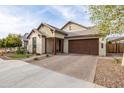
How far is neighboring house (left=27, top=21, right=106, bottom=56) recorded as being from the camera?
718 inches

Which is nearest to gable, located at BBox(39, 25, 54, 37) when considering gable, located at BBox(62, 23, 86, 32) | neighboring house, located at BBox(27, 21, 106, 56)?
neighboring house, located at BBox(27, 21, 106, 56)

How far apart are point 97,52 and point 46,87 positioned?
46.7 feet

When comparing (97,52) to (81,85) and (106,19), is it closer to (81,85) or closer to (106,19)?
(106,19)

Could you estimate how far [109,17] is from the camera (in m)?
9.19

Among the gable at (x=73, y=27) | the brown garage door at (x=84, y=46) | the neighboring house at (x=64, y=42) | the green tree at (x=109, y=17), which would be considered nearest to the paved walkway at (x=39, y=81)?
the green tree at (x=109, y=17)

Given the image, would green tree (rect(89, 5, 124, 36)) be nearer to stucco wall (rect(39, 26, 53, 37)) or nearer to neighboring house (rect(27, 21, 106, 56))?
neighboring house (rect(27, 21, 106, 56))

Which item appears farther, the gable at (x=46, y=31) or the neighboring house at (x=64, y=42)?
the gable at (x=46, y=31)

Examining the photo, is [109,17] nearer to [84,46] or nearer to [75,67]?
[75,67]

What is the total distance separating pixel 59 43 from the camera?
22891 mm

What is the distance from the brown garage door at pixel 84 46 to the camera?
1836cm

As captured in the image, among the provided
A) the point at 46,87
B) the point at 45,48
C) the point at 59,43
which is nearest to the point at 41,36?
the point at 45,48

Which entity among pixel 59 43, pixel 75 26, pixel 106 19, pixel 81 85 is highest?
pixel 75 26

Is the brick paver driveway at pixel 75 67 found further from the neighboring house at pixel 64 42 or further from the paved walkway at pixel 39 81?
the neighboring house at pixel 64 42

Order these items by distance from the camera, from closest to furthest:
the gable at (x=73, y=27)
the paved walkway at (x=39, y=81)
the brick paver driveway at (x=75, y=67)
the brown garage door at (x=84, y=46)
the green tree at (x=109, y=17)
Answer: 1. the paved walkway at (x=39, y=81)
2. the brick paver driveway at (x=75, y=67)
3. the green tree at (x=109, y=17)
4. the brown garage door at (x=84, y=46)
5. the gable at (x=73, y=27)
